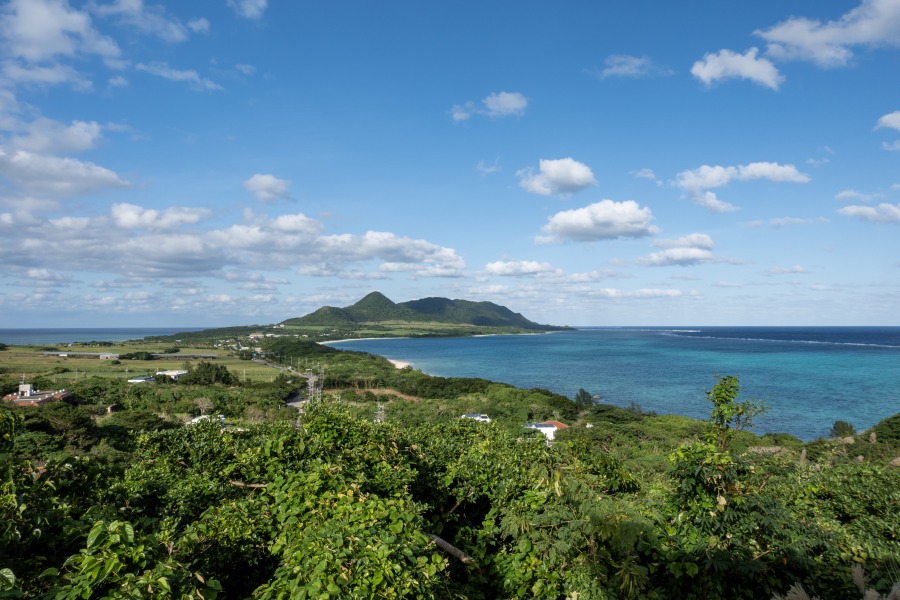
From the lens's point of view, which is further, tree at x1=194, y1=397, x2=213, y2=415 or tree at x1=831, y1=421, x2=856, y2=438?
tree at x1=194, y1=397, x2=213, y2=415

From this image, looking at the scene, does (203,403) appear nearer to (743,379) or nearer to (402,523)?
(402,523)

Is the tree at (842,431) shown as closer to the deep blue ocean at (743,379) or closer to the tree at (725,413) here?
the deep blue ocean at (743,379)

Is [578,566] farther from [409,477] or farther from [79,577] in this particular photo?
[79,577]

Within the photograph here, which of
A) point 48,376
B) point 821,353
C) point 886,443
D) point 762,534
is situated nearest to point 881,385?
point 886,443

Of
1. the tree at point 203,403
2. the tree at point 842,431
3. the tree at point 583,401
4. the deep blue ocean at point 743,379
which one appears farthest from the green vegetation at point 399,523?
the tree at point 583,401

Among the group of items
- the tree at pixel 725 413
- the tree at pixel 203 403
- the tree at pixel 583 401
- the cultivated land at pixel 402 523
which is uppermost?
the tree at pixel 725 413

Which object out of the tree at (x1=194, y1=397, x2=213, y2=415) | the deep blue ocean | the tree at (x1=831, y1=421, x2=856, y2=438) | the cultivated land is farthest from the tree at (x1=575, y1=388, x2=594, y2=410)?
the cultivated land

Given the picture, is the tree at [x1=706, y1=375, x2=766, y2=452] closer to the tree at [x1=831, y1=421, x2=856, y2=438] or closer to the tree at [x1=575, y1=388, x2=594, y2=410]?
the tree at [x1=831, y1=421, x2=856, y2=438]

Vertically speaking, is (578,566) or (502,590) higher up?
(578,566)

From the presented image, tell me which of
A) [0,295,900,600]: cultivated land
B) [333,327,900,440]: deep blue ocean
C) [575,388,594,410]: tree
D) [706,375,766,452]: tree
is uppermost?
[706,375,766,452]: tree

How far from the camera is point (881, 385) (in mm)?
77875

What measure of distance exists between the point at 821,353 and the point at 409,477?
6836 inches

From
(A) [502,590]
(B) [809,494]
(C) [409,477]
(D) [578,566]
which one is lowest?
(B) [809,494]

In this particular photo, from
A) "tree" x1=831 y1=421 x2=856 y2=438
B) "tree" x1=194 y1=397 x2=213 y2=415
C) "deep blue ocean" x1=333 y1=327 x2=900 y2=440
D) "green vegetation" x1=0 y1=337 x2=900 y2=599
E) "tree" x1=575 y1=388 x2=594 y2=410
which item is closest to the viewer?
"green vegetation" x1=0 y1=337 x2=900 y2=599
